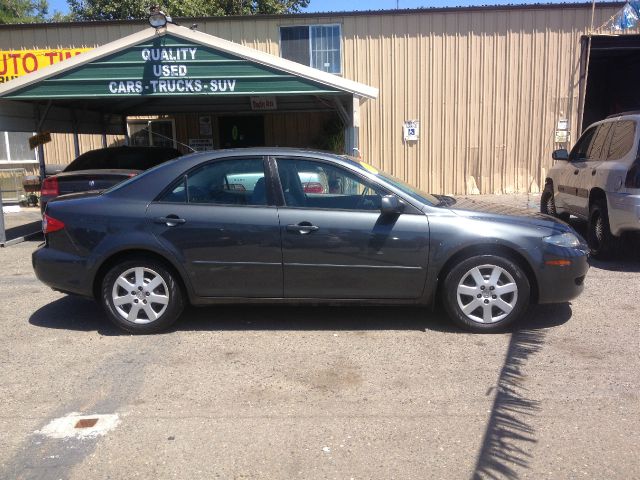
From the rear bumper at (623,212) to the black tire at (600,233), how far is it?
217 millimetres

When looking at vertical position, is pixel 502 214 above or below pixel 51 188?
below

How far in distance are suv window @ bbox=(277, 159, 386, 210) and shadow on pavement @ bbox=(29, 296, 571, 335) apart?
1.10m

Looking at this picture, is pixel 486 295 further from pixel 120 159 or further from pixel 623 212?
pixel 120 159

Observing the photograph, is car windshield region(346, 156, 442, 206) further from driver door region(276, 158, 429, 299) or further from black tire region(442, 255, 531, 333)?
black tire region(442, 255, 531, 333)

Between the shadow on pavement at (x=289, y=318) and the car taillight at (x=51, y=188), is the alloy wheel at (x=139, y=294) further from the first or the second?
the car taillight at (x=51, y=188)

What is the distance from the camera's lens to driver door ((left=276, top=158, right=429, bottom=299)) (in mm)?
4684

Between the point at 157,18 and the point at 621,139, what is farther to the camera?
the point at 157,18

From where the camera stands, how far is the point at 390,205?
181 inches

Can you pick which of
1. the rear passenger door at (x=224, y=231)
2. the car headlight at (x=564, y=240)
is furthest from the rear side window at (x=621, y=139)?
the rear passenger door at (x=224, y=231)

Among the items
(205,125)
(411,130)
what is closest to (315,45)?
(411,130)

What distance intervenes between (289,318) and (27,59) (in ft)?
41.1

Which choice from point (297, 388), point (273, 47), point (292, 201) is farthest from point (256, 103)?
point (297, 388)

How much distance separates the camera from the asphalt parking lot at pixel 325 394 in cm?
303

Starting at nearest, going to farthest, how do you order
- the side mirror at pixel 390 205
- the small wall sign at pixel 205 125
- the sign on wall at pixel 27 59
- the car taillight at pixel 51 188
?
the side mirror at pixel 390 205 < the car taillight at pixel 51 188 < the sign on wall at pixel 27 59 < the small wall sign at pixel 205 125
